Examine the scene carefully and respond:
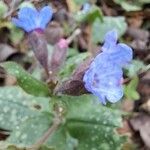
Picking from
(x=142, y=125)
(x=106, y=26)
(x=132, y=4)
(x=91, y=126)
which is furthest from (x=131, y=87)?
(x=132, y=4)

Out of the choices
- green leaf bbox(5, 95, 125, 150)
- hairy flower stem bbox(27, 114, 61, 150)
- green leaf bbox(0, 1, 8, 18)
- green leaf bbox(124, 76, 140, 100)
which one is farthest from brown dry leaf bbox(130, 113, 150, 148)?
green leaf bbox(0, 1, 8, 18)

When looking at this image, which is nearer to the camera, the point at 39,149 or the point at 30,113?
the point at 39,149

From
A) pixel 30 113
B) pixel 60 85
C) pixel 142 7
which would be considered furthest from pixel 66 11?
pixel 60 85

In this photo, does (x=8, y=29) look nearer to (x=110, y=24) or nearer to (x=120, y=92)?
(x=110, y=24)

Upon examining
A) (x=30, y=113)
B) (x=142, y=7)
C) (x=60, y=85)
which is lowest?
(x=142, y=7)

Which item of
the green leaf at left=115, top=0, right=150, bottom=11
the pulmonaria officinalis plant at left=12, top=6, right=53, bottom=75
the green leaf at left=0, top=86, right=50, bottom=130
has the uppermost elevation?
the pulmonaria officinalis plant at left=12, top=6, right=53, bottom=75

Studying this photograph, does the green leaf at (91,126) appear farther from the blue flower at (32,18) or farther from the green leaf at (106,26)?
the green leaf at (106,26)

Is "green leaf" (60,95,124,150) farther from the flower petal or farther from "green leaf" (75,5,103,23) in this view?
"green leaf" (75,5,103,23)

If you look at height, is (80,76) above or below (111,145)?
above
